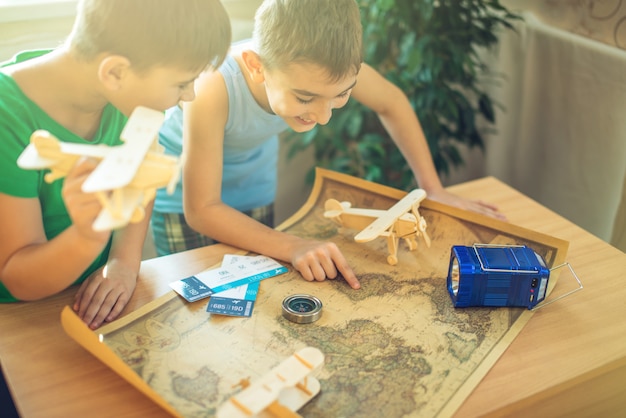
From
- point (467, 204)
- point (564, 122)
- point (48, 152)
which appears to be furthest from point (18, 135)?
point (564, 122)

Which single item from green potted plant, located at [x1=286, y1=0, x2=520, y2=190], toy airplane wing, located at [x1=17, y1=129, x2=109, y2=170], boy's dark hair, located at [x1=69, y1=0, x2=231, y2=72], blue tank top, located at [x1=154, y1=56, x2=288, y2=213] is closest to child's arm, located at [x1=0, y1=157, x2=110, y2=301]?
toy airplane wing, located at [x1=17, y1=129, x2=109, y2=170]

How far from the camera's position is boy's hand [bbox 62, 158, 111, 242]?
72cm

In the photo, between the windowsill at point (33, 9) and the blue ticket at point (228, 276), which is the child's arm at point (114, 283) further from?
the windowsill at point (33, 9)

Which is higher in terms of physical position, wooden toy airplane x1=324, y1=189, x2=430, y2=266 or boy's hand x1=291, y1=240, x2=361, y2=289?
wooden toy airplane x1=324, y1=189, x2=430, y2=266

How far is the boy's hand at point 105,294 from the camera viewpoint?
935 mm

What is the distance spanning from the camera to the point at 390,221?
3.59 ft

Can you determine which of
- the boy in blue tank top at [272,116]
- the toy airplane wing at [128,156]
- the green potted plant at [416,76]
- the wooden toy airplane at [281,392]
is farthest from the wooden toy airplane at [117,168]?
the green potted plant at [416,76]

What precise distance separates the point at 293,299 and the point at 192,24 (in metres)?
0.43

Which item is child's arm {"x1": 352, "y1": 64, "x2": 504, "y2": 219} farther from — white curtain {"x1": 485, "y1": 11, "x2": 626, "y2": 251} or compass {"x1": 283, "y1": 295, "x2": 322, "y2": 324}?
white curtain {"x1": 485, "y1": 11, "x2": 626, "y2": 251}

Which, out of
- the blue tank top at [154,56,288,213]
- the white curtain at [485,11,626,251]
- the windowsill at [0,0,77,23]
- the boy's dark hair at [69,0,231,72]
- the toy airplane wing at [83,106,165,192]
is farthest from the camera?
the white curtain at [485,11,626,251]

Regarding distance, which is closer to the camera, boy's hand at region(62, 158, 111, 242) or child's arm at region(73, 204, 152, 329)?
boy's hand at region(62, 158, 111, 242)

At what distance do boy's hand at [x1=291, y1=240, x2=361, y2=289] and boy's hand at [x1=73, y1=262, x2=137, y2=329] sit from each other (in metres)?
0.27

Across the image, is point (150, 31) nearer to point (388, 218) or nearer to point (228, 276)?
point (228, 276)

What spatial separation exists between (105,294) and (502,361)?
597 mm
